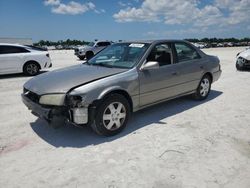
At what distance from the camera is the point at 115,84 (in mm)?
3982

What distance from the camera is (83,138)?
4043 mm

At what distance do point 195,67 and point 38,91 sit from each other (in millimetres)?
3584

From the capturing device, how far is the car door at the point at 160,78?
4.52 m

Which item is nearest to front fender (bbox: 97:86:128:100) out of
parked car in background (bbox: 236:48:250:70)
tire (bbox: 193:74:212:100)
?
tire (bbox: 193:74:212:100)

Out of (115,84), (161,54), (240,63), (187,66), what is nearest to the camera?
(115,84)

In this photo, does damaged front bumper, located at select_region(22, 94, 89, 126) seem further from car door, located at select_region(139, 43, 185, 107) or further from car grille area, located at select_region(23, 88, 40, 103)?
car door, located at select_region(139, 43, 185, 107)

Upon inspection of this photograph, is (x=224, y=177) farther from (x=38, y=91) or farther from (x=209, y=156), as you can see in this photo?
(x=38, y=91)

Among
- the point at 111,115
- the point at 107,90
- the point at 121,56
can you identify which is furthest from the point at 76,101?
the point at 121,56

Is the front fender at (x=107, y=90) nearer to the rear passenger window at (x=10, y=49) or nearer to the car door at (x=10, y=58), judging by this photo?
the car door at (x=10, y=58)

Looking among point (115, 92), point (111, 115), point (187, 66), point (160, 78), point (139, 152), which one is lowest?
point (139, 152)

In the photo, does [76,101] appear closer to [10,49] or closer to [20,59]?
[20,59]

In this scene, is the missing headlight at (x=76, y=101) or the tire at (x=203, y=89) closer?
the missing headlight at (x=76, y=101)

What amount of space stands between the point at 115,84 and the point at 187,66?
2230mm

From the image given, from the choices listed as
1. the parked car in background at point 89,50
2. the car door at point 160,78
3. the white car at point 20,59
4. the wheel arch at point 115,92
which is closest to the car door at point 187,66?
the car door at point 160,78
